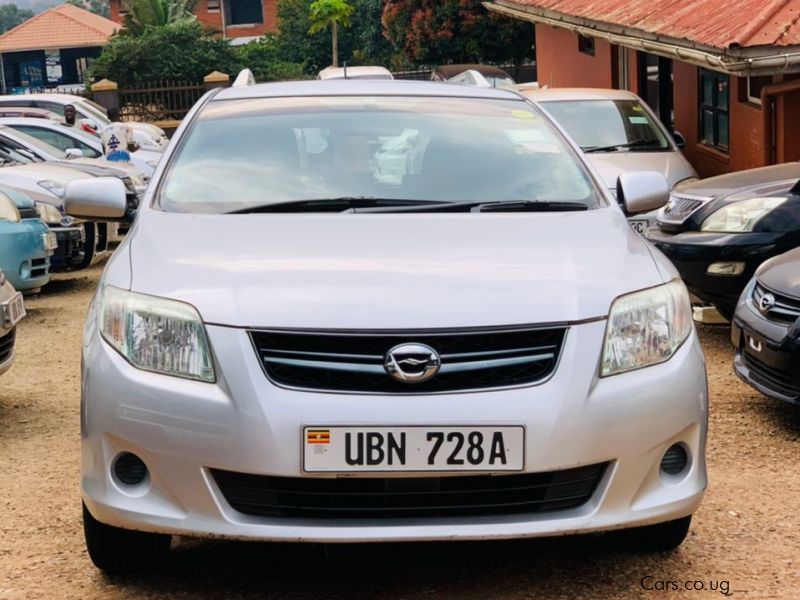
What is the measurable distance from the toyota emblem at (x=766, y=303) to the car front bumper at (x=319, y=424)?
2569 millimetres

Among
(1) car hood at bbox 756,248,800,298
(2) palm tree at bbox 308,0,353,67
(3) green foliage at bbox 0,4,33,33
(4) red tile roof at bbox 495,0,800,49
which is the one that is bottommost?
(3) green foliage at bbox 0,4,33,33

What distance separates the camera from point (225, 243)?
454cm

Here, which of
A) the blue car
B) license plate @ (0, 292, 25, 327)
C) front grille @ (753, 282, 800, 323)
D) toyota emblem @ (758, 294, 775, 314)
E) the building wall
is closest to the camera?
front grille @ (753, 282, 800, 323)

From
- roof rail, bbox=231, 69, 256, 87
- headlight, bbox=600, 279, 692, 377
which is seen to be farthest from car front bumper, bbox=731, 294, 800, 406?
roof rail, bbox=231, 69, 256, 87

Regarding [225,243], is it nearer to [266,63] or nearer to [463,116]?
[463,116]

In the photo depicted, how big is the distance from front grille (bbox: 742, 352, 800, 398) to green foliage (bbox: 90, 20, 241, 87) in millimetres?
37989

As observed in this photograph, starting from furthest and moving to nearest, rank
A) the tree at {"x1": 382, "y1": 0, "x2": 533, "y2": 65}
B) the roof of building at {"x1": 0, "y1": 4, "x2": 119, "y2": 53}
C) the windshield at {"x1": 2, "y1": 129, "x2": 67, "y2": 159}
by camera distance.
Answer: the roof of building at {"x1": 0, "y1": 4, "x2": 119, "y2": 53}
the tree at {"x1": 382, "y1": 0, "x2": 533, "y2": 65}
the windshield at {"x1": 2, "y1": 129, "x2": 67, "y2": 159}

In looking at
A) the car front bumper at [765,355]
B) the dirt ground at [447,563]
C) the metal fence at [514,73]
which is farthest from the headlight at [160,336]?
the metal fence at [514,73]

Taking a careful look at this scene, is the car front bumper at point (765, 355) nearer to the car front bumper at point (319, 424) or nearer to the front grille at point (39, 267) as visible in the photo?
the car front bumper at point (319, 424)

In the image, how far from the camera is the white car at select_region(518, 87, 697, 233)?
1245cm

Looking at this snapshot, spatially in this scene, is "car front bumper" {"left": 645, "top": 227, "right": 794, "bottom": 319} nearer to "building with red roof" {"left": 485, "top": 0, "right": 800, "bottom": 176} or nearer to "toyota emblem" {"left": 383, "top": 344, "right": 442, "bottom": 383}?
"building with red roof" {"left": 485, "top": 0, "right": 800, "bottom": 176}

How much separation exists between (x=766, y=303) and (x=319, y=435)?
335cm

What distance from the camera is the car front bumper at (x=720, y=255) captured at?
8406 mm

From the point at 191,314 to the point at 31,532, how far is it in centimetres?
155
